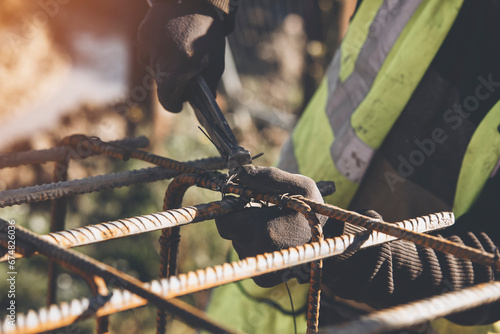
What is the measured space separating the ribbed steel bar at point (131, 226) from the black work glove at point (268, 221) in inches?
1.8

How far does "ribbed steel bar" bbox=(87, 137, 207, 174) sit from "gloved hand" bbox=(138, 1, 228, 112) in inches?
6.5

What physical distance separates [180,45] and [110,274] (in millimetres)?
791

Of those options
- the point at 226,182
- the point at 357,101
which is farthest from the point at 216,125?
the point at 357,101

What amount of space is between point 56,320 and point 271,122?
196 inches

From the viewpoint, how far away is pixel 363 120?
5.53 ft

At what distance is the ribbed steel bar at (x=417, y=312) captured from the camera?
63 cm

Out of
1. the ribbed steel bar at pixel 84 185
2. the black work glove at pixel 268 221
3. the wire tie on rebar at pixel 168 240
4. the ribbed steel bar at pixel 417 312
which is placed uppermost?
the ribbed steel bar at pixel 417 312

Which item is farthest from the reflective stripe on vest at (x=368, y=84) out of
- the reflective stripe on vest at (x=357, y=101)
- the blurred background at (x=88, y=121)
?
the blurred background at (x=88, y=121)

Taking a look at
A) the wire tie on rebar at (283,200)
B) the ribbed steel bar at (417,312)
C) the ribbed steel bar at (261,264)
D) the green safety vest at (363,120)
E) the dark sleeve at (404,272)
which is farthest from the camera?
the green safety vest at (363,120)

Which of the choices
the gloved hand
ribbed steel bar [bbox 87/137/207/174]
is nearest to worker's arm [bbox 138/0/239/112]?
the gloved hand

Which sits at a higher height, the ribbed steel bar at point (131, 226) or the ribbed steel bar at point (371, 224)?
the ribbed steel bar at point (371, 224)

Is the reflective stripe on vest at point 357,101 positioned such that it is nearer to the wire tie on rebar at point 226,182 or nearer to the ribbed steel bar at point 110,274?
the wire tie on rebar at point 226,182

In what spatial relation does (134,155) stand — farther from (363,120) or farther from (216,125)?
(363,120)

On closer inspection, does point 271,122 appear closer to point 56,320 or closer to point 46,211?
point 46,211
